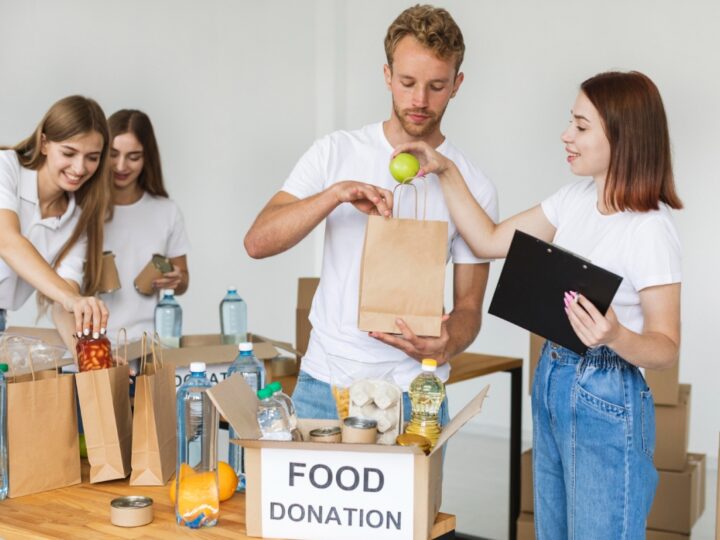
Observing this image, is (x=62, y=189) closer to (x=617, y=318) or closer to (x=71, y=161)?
(x=71, y=161)

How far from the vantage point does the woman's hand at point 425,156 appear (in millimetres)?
1770

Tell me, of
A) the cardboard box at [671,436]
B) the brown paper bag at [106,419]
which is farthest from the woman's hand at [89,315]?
the cardboard box at [671,436]

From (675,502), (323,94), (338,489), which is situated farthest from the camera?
(323,94)

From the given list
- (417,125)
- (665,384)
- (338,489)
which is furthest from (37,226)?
(665,384)

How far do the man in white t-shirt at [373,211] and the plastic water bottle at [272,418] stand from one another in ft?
1.04

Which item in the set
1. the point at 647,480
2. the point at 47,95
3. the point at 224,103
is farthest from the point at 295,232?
the point at 224,103

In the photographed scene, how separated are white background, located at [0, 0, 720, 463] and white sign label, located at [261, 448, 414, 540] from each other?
2.78 meters

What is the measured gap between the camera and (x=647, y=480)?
173 centimetres

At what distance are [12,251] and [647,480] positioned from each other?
5.03 feet

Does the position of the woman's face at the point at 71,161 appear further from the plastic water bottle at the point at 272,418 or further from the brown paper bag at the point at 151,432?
the plastic water bottle at the point at 272,418

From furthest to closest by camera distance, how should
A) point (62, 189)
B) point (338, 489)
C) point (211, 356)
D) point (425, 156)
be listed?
point (62, 189) < point (211, 356) < point (425, 156) < point (338, 489)

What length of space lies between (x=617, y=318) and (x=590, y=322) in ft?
0.37

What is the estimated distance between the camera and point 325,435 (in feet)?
4.67

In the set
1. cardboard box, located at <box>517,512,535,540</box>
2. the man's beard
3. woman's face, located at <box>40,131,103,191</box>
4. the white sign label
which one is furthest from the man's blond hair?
cardboard box, located at <box>517,512,535,540</box>
